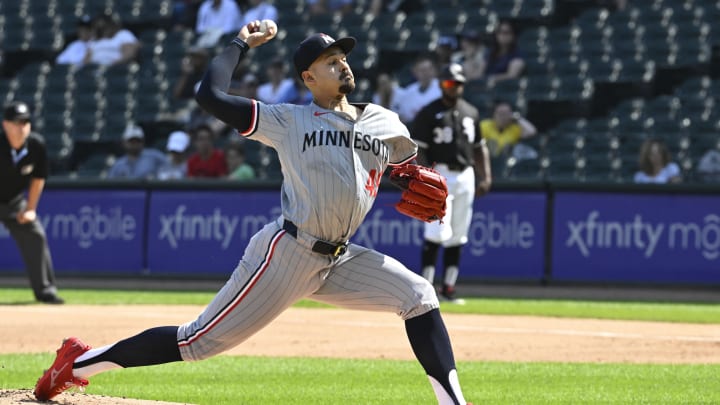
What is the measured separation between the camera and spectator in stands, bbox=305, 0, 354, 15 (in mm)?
19297

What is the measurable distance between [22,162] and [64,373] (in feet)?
21.8

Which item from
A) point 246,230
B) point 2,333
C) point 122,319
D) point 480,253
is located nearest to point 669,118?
point 480,253

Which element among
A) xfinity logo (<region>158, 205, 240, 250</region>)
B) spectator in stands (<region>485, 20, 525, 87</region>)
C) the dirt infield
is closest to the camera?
the dirt infield

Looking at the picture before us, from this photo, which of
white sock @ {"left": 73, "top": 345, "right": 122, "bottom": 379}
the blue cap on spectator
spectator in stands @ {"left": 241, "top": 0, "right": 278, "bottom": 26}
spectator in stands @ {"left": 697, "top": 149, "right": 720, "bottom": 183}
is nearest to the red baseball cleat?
white sock @ {"left": 73, "top": 345, "right": 122, "bottom": 379}

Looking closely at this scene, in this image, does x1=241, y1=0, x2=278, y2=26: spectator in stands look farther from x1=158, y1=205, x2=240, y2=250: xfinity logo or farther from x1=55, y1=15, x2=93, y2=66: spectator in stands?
x1=158, y1=205, x2=240, y2=250: xfinity logo

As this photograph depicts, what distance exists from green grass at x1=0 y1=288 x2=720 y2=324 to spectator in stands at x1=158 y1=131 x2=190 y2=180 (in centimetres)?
254

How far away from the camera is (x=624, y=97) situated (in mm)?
16844

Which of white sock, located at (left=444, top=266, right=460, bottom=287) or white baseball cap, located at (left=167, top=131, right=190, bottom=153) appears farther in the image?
white baseball cap, located at (left=167, top=131, right=190, bottom=153)

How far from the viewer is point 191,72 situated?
61.1 feet

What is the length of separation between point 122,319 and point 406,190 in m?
5.71

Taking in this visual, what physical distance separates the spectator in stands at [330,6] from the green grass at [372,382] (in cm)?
1127

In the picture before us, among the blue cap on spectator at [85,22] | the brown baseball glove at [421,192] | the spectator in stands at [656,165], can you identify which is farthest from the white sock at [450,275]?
the blue cap on spectator at [85,22]

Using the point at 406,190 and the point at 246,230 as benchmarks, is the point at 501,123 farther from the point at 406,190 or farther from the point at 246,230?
the point at 406,190

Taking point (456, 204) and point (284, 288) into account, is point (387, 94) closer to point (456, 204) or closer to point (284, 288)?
point (456, 204)
